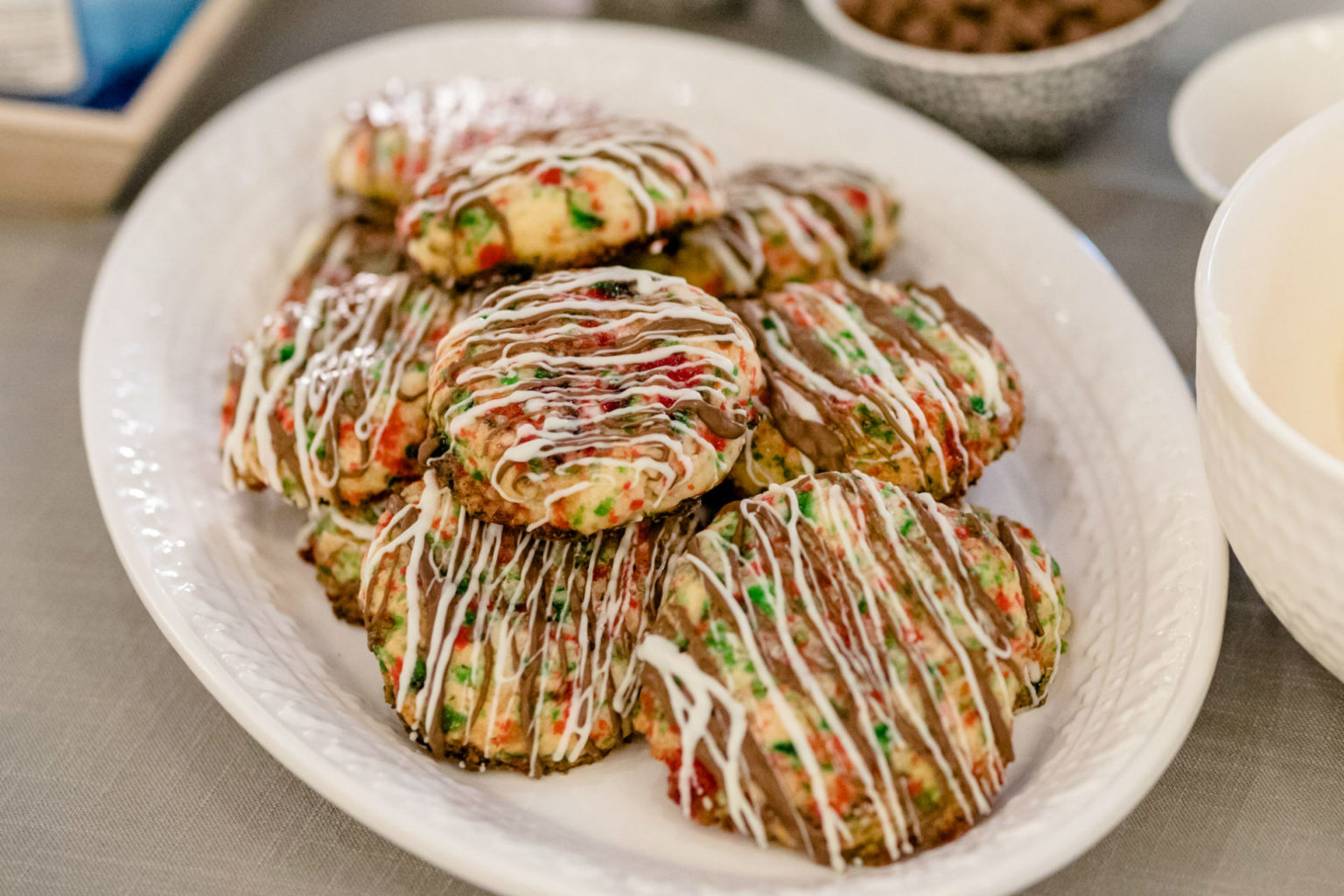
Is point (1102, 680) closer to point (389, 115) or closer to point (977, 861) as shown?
point (977, 861)

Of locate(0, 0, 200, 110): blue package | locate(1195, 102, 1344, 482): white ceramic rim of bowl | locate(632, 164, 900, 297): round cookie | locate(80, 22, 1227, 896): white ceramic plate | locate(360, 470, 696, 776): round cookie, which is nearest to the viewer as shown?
locate(1195, 102, 1344, 482): white ceramic rim of bowl

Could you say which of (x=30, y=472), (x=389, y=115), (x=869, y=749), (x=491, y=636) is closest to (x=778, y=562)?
(x=869, y=749)

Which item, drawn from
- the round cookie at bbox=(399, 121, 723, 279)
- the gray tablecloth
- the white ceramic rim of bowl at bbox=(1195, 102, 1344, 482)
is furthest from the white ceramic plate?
the round cookie at bbox=(399, 121, 723, 279)

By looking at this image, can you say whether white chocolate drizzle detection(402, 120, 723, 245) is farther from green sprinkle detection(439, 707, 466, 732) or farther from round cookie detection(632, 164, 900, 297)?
green sprinkle detection(439, 707, 466, 732)

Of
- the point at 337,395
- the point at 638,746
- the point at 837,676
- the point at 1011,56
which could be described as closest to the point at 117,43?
the point at 337,395

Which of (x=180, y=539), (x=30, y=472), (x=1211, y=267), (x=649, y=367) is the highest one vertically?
(x=1211, y=267)

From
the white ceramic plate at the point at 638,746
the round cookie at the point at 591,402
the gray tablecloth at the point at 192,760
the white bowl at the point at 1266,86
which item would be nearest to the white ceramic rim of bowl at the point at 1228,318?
the white ceramic plate at the point at 638,746
